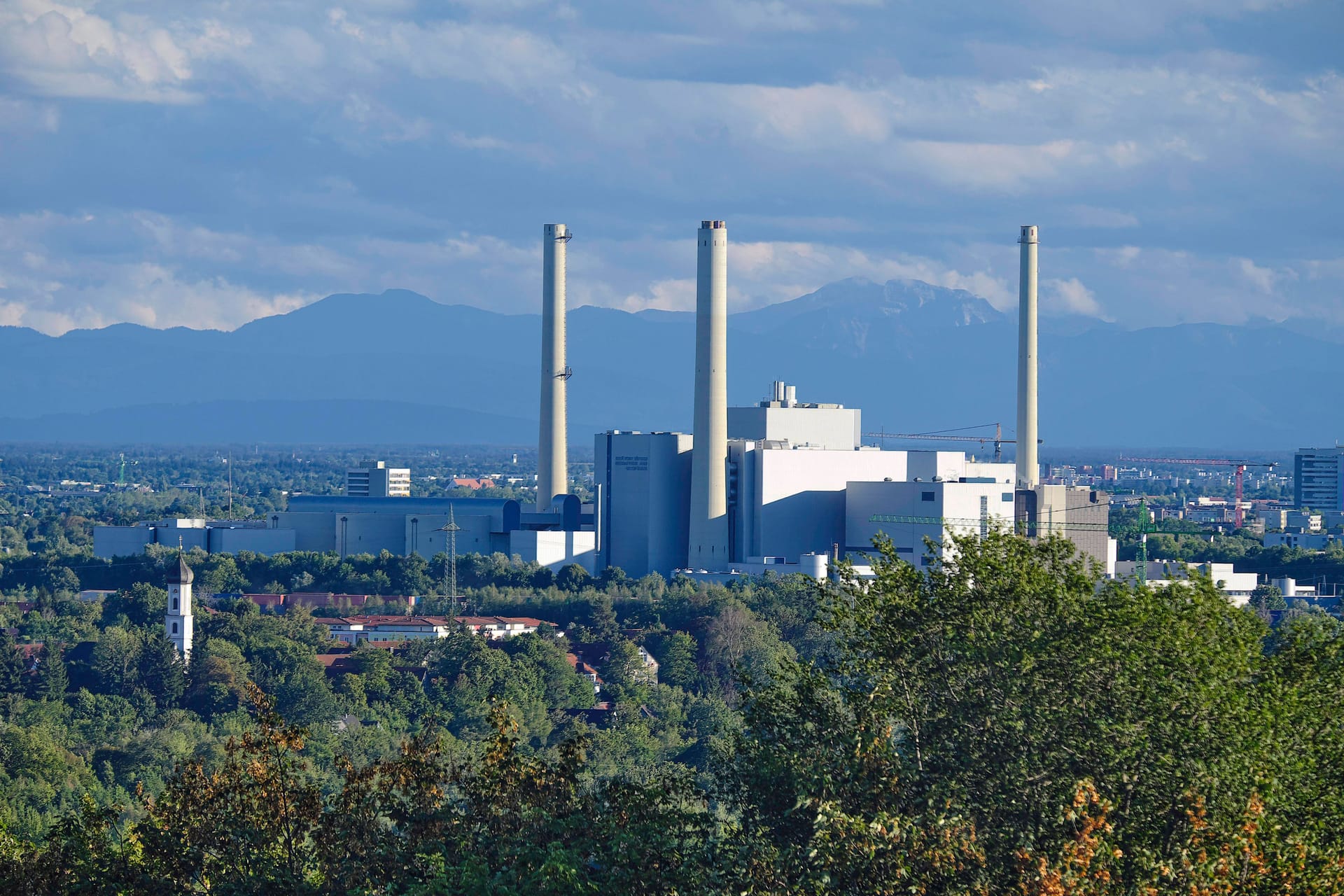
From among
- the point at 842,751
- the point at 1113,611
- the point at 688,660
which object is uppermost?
the point at 1113,611

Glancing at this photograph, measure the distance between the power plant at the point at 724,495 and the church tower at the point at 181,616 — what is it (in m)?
28.5

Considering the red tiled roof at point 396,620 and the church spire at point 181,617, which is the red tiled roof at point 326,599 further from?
the church spire at point 181,617

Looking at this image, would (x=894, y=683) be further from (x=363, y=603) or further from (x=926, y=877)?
(x=363, y=603)

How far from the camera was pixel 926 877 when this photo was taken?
89.0 ft

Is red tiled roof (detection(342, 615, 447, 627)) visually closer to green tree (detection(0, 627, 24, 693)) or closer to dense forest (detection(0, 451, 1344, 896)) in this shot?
green tree (detection(0, 627, 24, 693))

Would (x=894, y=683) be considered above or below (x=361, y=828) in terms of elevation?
above

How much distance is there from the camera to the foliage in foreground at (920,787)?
2794 cm

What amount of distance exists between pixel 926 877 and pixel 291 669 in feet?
242

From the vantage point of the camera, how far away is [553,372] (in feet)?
455

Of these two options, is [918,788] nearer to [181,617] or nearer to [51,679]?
[51,679]

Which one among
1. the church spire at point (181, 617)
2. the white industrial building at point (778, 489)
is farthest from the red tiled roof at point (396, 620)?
the white industrial building at point (778, 489)

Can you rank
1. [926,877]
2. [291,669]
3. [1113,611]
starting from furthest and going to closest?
[291,669] → [1113,611] → [926,877]

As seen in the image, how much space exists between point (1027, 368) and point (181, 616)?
5429 cm

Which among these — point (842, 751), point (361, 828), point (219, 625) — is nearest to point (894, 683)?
point (842, 751)
